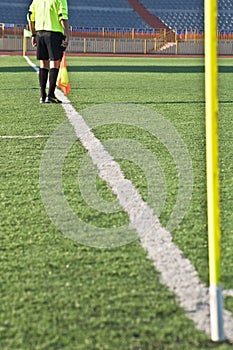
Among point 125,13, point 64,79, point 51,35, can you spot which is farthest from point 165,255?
point 125,13

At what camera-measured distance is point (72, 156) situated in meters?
4.28

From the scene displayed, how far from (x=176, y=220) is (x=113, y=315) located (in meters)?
1.01

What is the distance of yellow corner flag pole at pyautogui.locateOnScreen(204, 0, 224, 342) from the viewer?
1671mm

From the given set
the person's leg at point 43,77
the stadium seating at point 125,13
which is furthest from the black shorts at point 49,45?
the stadium seating at point 125,13

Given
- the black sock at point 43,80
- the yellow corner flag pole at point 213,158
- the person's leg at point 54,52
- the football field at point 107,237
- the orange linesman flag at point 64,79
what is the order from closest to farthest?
1. the yellow corner flag pole at point 213,158
2. the football field at point 107,237
3. the person's leg at point 54,52
4. the black sock at point 43,80
5. the orange linesman flag at point 64,79

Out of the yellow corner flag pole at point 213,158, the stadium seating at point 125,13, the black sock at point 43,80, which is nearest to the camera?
the yellow corner flag pole at point 213,158

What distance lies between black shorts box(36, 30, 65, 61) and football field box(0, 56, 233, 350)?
2108mm

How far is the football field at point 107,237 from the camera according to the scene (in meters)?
1.81

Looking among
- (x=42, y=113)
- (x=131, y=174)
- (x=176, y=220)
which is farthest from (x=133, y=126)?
(x=176, y=220)

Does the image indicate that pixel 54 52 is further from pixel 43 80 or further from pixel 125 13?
pixel 125 13

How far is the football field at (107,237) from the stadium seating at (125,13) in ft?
108

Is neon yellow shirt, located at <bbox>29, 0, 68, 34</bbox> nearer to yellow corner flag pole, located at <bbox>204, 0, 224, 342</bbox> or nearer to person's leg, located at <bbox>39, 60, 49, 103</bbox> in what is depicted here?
person's leg, located at <bbox>39, 60, 49, 103</bbox>

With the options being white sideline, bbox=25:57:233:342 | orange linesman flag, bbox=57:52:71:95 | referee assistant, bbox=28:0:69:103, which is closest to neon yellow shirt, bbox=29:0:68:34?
referee assistant, bbox=28:0:69:103

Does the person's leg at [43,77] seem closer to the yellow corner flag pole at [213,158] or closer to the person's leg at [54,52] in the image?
the person's leg at [54,52]
